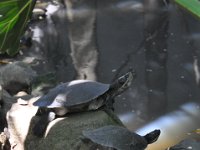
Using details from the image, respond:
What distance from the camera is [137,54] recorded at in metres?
5.92

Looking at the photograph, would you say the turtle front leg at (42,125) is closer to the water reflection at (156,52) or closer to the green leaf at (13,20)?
the green leaf at (13,20)

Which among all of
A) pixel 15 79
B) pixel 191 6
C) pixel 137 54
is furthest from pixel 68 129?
pixel 137 54

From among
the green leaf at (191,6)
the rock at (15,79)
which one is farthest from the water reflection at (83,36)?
the green leaf at (191,6)

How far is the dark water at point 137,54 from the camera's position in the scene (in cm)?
432

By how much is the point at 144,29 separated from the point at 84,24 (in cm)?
112

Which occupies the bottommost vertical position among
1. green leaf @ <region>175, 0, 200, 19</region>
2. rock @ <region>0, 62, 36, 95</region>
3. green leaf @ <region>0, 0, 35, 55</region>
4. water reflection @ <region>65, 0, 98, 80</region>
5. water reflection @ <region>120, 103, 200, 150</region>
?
water reflection @ <region>65, 0, 98, 80</region>

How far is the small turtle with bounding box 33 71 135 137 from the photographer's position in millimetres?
2926

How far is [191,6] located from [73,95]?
193 cm

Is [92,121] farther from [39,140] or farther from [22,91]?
[22,91]

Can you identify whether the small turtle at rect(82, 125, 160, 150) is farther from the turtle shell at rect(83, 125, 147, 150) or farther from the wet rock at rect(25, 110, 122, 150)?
the wet rock at rect(25, 110, 122, 150)

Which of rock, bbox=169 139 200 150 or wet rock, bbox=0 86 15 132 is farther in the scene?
wet rock, bbox=0 86 15 132

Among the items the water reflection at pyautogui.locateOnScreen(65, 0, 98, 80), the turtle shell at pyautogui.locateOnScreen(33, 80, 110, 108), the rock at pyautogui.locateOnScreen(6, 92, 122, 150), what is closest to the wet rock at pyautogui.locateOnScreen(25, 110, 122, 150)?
the rock at pyautogui.locateOnScreen(6, 92, 122, 150)

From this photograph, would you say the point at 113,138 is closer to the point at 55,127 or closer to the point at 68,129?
the point at 68,129

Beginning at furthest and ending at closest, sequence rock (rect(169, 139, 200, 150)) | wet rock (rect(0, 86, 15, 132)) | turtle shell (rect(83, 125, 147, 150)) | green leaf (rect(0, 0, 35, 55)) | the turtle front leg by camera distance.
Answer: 1. wet rock (rect(0, 86, 15, 132))
2. rock (rect(169, 139, 200, 150))
3. the turtle front leg
4. turtle shell (rect(83, 125, 147, 150))
5. green leaf (rect(0, 0, 35, 55))
